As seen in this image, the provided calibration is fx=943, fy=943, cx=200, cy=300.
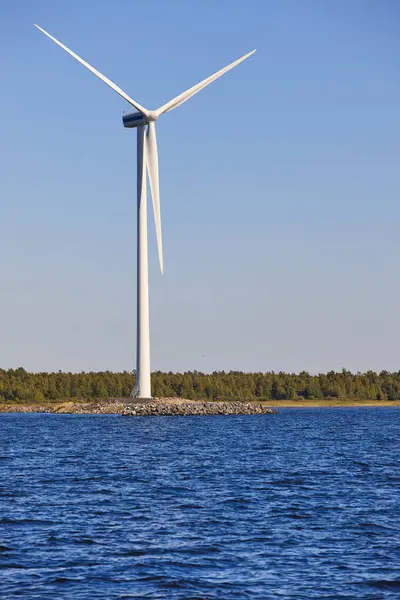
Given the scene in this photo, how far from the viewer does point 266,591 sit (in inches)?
954

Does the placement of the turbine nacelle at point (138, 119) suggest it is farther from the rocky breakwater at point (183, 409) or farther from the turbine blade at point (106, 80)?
the rocky breakwater at point (183, 409)

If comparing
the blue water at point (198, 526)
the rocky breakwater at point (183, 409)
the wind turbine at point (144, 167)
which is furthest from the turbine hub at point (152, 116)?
the blue water at point (198, 526)

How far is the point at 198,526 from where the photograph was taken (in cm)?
3409

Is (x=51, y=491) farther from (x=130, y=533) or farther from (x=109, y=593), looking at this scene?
(x=109, y=593)

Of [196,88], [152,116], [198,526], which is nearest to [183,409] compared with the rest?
[152,116]

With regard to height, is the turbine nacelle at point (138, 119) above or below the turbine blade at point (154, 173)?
above

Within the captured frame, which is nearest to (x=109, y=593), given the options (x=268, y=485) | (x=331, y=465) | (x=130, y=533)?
(x=130, y=533)

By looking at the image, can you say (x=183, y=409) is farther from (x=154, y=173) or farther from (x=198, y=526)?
(x=198, y=526)

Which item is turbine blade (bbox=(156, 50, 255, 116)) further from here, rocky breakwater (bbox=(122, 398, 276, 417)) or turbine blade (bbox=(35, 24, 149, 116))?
rocky breakwater (bbox=(122, 398, 276, 417))

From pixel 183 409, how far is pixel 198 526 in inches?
4821

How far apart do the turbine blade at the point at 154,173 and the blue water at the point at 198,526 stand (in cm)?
5929

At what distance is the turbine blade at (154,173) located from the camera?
124 m

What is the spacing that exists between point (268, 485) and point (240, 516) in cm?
1136

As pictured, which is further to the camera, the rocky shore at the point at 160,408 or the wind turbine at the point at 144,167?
the rocky shore at the point at 160,408
